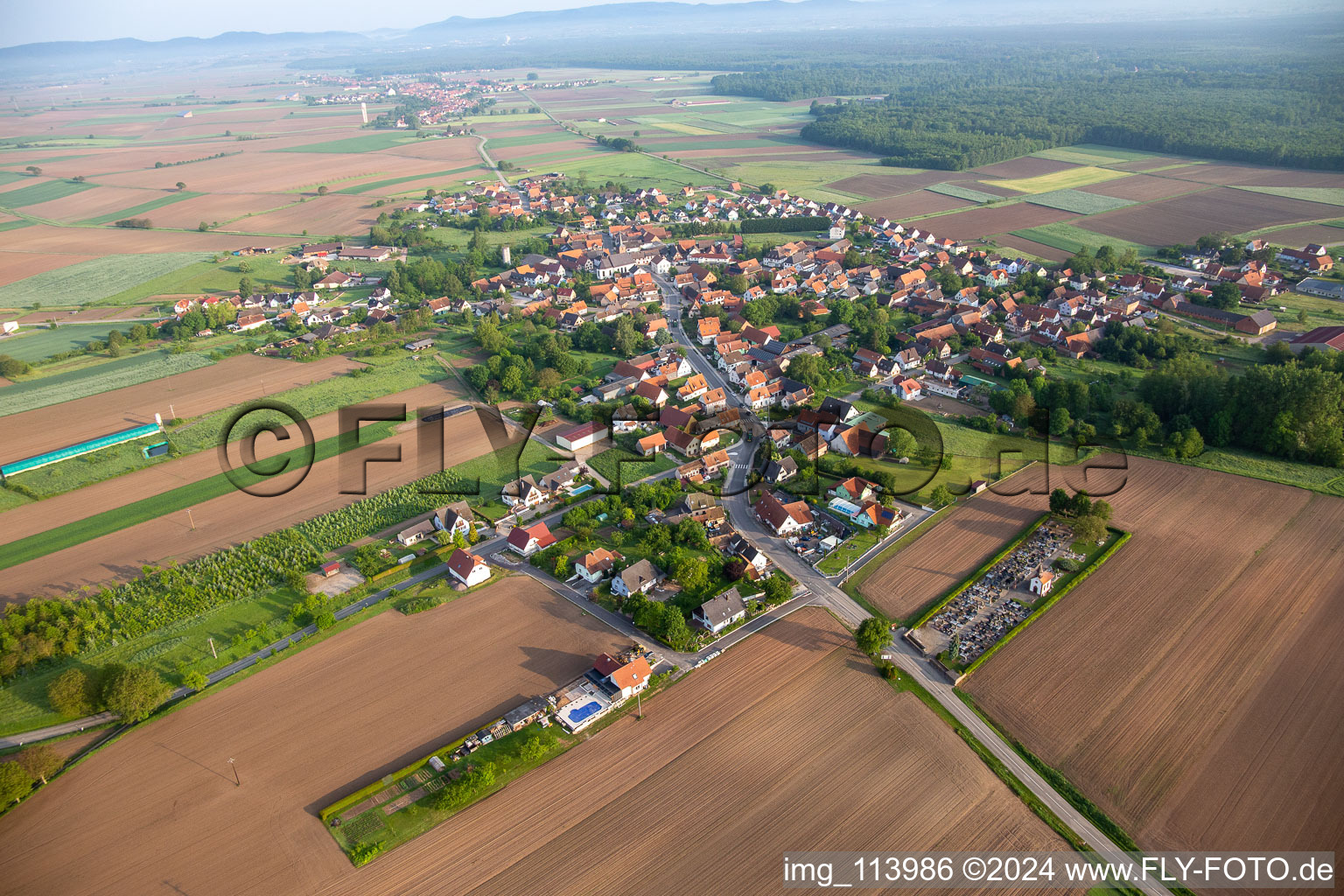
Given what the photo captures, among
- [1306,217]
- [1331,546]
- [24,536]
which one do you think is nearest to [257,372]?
[24,536]

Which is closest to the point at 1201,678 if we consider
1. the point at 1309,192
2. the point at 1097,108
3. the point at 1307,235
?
the point at 1307,235

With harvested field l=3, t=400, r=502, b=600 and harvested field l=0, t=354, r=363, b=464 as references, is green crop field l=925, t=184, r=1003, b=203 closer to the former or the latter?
harvested field l=3, t=400, r=502, b=600

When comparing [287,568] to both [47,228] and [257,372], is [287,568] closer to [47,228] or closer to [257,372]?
[257,372]

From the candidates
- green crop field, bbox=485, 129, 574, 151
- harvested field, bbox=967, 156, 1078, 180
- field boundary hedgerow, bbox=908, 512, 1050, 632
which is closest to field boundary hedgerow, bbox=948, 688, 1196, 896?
Result: field boundary hedgerow, bbox=908, 512, 1050, 632

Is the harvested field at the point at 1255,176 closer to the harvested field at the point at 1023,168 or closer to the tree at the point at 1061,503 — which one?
the harvested field at the point at 1023,168

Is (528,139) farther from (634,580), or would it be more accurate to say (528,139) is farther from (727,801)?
(727,801)

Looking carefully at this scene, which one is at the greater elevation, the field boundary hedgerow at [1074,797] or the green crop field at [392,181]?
the green crop field at [392,181]

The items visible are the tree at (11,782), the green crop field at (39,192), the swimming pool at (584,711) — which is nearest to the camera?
the tree at (11,782)

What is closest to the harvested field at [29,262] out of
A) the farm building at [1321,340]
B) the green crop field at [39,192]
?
the green crop field at [39,192]
